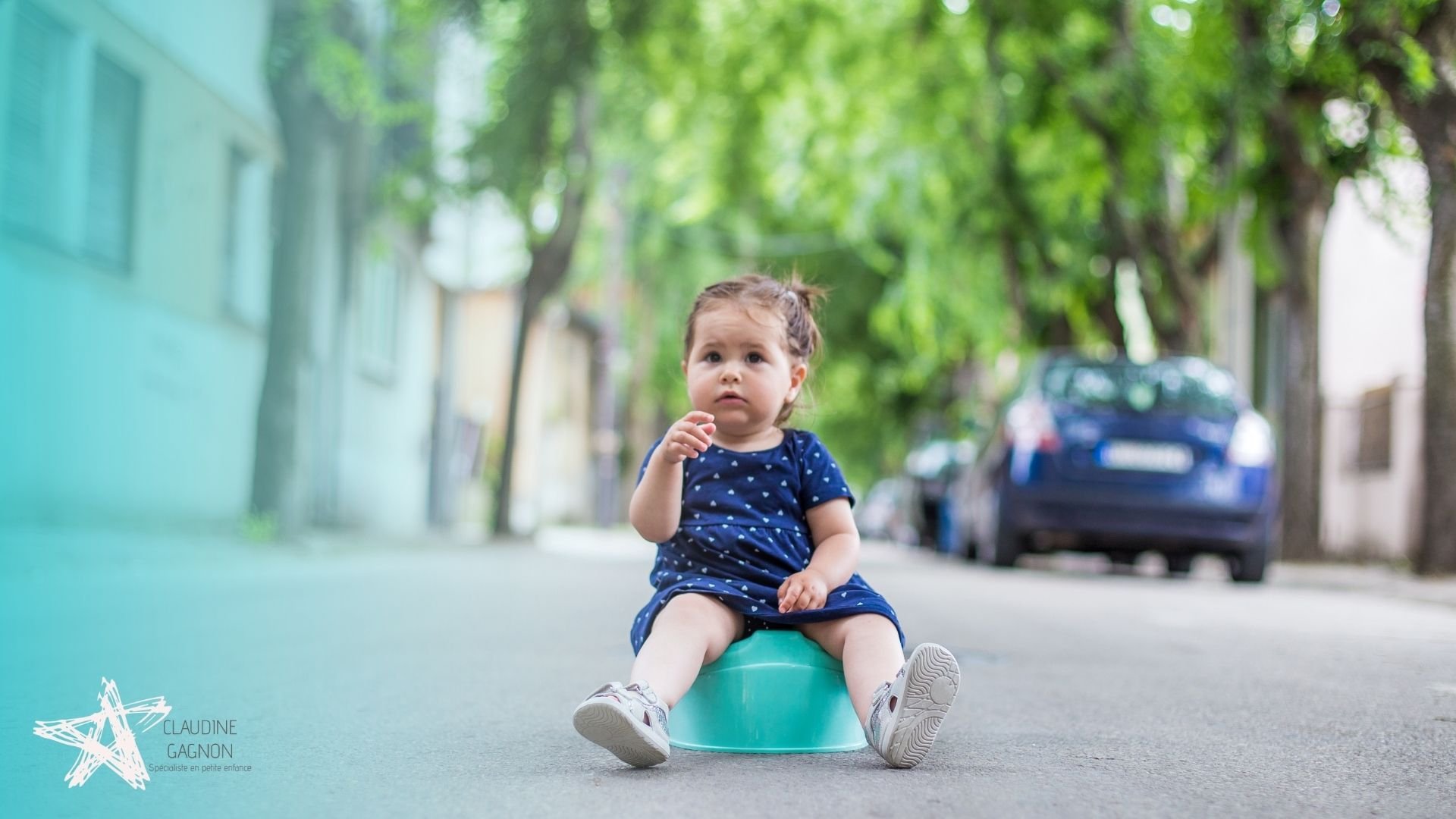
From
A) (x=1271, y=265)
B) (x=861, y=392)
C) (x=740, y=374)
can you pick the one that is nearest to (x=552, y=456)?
(x=861, y=392)

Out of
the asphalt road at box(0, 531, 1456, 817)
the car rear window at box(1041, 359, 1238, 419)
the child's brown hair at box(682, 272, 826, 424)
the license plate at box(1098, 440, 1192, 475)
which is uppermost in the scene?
the car rear window at box(1041, 359, 1238, 419)

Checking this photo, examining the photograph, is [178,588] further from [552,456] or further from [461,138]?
[552,456]

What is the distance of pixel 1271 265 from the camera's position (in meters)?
16.6

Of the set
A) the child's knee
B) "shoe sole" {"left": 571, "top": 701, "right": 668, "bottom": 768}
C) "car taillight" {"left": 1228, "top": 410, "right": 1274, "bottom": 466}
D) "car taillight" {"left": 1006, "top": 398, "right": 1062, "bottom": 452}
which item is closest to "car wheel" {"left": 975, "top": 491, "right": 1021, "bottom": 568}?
"car taillight" {"left": 1006, "top": 398, "right": 1062, "bottom": 452}

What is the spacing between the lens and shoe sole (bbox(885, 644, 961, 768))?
3432mm

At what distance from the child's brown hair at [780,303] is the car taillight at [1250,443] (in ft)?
28.7

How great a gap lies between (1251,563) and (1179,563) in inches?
69.8

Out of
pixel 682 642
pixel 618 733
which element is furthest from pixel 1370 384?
pixel 618 733

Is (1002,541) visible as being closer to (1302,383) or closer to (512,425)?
(1302,383)

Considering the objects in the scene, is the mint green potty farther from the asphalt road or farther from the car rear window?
the car rear window

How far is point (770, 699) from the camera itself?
3.88 m

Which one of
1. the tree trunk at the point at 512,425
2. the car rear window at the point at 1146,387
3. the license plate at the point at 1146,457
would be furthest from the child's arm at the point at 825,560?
the tree trunk at the point at 512,425

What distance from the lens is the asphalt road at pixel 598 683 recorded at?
335 centimetres

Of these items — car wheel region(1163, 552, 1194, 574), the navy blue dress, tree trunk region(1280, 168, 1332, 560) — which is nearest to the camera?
the navy blue dress
